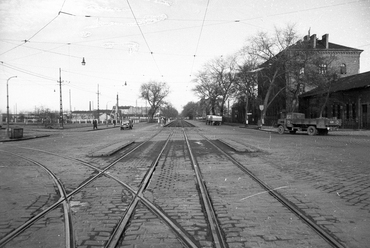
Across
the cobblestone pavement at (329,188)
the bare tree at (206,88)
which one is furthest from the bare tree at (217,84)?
the cobblestone pavement at (329,188)

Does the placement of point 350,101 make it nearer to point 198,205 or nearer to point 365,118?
point 365,118

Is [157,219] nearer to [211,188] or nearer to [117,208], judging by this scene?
[117,208]

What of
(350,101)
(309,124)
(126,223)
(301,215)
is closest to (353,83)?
(350,101)

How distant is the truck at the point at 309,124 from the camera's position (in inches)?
1010

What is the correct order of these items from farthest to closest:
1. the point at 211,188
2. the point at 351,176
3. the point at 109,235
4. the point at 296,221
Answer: the point at 351,176 → the point at 211,188 → the point at 296,221 → the point at 109,235

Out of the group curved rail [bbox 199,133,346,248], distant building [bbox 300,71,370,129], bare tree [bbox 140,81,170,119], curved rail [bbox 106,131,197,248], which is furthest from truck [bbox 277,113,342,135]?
bare tree [bbox 140,81,170,119]

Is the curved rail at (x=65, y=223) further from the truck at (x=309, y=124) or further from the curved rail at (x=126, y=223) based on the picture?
the truck at (x=309, y=124)

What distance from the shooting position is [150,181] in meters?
7.00

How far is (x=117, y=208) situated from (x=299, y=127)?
2720cm

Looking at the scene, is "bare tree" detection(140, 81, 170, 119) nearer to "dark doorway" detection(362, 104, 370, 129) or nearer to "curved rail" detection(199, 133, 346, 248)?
"dark doorway" detection(362, 104, 370, 129)

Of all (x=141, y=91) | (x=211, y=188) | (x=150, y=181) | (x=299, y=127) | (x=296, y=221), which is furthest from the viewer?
(x=141, y=91)

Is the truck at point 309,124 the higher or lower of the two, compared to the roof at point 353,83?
Result: lower

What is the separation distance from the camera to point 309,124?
90.1 feet

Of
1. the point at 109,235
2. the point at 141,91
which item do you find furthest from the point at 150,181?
the point at 141,91
